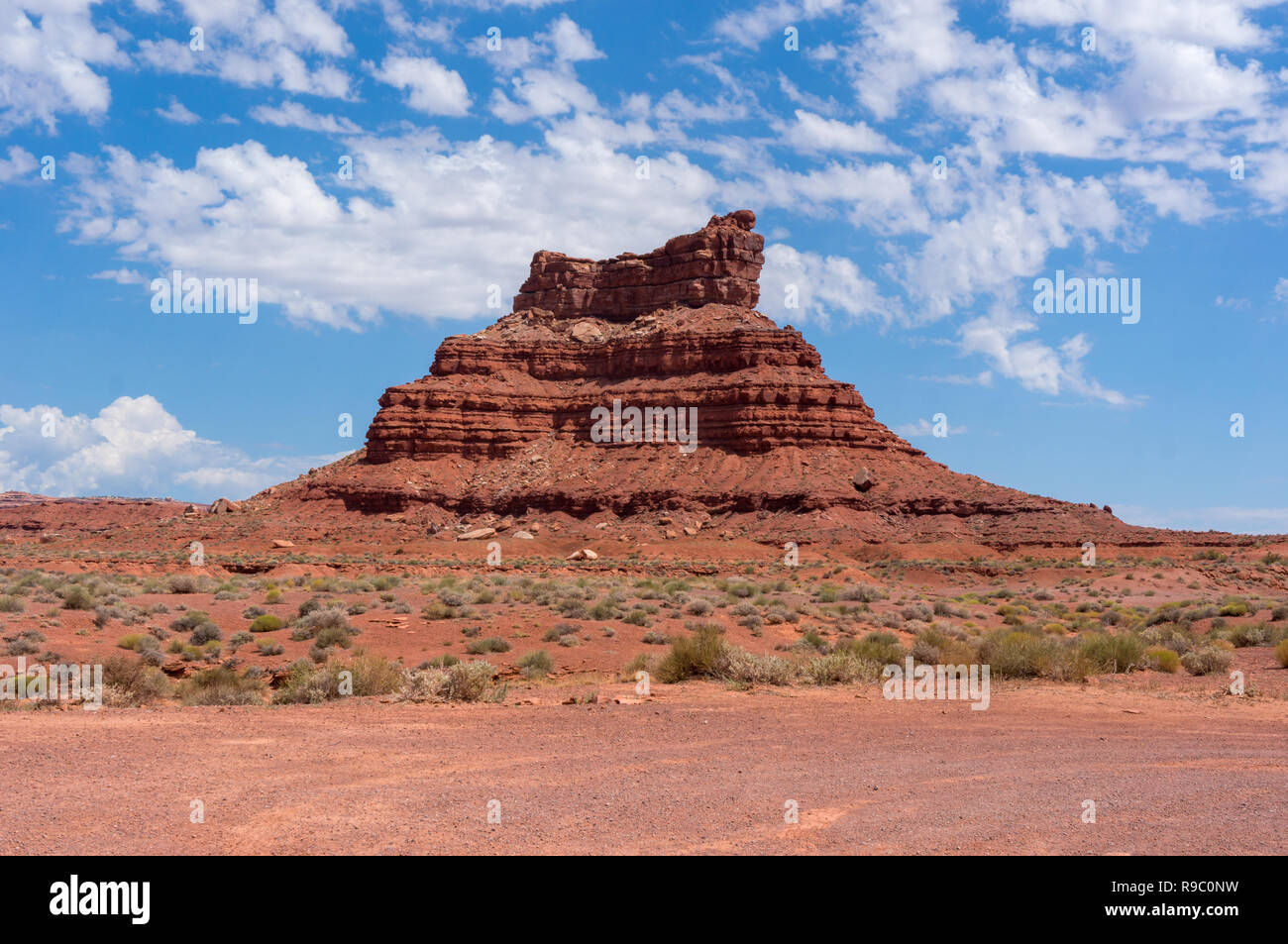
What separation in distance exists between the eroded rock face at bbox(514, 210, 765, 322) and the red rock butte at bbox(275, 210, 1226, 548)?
0.17m

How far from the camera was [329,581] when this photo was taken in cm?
3662

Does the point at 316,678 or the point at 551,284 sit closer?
the point at 316,678

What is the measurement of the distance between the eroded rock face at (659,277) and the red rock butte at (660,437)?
17 centimetres

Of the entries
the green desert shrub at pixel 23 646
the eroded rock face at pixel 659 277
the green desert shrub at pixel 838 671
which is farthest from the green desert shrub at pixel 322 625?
the eroded rock face at pixel 659 277

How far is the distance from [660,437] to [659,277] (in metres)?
23.7

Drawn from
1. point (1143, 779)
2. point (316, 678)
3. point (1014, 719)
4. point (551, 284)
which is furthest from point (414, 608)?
point (551, 284)

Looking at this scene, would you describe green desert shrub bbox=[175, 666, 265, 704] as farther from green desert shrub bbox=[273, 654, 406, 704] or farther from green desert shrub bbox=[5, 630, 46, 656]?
green desert shrub bbox=[5, 630, 46, 656]

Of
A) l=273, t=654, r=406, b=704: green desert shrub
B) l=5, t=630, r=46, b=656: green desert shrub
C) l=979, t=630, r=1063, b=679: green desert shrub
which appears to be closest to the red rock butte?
l=979, t=630, r=1063, b=679: green desert shrub

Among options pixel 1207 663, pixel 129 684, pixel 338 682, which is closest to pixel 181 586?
pixel 129 684

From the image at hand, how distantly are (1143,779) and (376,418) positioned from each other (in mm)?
87719

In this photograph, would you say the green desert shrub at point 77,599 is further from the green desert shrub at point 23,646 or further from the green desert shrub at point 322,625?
the green desert shrub at point 23,646

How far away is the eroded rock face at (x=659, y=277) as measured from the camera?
324 ft

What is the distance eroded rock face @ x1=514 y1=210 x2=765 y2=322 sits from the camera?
324ft

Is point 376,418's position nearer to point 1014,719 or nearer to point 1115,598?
point 1115,598
